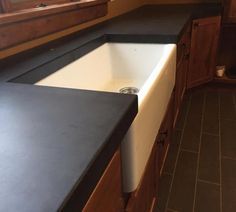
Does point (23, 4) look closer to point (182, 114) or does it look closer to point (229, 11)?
point (182, 114)

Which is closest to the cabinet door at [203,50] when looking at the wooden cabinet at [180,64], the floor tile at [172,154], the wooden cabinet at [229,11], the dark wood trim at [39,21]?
the wooden cabinet at [229,11]

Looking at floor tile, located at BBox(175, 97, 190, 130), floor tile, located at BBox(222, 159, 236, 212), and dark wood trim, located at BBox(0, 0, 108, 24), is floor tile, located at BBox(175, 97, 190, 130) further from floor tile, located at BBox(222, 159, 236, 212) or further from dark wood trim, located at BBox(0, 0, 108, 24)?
dark wood trim, located at BBox(0, 0, 108, 24)

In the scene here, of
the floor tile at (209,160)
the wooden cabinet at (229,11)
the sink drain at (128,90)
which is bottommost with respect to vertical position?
the floor tile at (209,160)

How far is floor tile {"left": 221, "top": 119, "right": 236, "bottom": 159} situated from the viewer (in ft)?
6.01

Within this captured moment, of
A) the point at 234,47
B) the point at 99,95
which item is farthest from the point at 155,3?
the point at 99,95

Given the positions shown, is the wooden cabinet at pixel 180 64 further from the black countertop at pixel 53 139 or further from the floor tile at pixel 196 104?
the black countertop at pixel 53 139

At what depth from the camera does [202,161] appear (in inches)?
69.2

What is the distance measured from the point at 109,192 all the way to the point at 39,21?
0.85 metres

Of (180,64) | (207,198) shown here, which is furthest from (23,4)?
(207,198)

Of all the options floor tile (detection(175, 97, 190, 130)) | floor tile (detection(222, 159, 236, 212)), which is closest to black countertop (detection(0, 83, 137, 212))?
floor tile (detection(222, 159, 236, 212))

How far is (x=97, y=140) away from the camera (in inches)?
18.8

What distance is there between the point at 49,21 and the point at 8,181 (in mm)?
961

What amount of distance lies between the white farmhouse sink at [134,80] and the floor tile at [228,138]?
850mm

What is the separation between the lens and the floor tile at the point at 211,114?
213 cm
